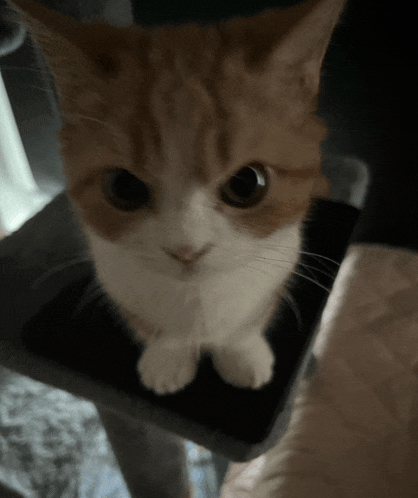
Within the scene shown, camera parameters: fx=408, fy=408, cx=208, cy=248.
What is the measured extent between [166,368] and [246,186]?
0.31 m

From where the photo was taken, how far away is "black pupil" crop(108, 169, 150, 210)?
448mm

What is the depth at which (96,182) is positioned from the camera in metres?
0.48

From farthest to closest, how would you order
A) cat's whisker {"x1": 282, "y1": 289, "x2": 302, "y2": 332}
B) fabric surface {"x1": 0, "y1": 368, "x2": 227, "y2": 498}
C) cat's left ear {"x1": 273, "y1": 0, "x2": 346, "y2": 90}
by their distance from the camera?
1. fabric surface {"x1": 0, "y1": 368, "x2": 227, "y2": 498}
2. cat's whisker {"x1": 282, "y1": 289, "x2": 302, "y2": 332}
3. cat's left ear {"x1": 273, "y1": 0, "x2": 346, "y2": 90}

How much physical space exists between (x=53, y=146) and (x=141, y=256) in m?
0.27

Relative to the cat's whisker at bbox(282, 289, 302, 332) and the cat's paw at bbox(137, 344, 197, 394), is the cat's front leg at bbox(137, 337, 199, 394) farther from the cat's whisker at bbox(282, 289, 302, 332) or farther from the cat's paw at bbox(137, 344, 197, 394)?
the cat's whisker at bbox(282, 289, 302, 332)

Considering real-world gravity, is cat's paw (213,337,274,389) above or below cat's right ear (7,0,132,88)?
below

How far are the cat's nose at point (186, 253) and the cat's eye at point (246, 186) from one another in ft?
0.22

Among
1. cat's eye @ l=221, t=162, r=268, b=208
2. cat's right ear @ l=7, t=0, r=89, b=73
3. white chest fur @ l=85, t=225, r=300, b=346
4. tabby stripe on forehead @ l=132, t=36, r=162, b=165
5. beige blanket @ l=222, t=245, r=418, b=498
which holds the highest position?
cat's right ear @ l=7, t=0, r=89, b=73

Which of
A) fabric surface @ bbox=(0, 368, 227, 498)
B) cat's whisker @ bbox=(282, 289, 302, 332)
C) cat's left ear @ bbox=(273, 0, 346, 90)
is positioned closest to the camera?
cat's left ear @ bbox=(273, 0, 346, 90)

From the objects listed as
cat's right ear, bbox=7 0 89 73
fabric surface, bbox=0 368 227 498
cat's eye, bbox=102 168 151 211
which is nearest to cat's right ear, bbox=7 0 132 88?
cat's right ear, bbox=7 0 89 73

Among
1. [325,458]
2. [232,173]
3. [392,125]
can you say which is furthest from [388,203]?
[232,173]

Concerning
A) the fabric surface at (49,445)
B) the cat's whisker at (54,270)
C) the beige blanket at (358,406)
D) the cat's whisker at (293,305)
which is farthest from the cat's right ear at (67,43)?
the beige blanket at (358,406)

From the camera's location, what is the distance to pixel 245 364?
617 mm

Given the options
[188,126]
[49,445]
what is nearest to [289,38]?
[188,126]
